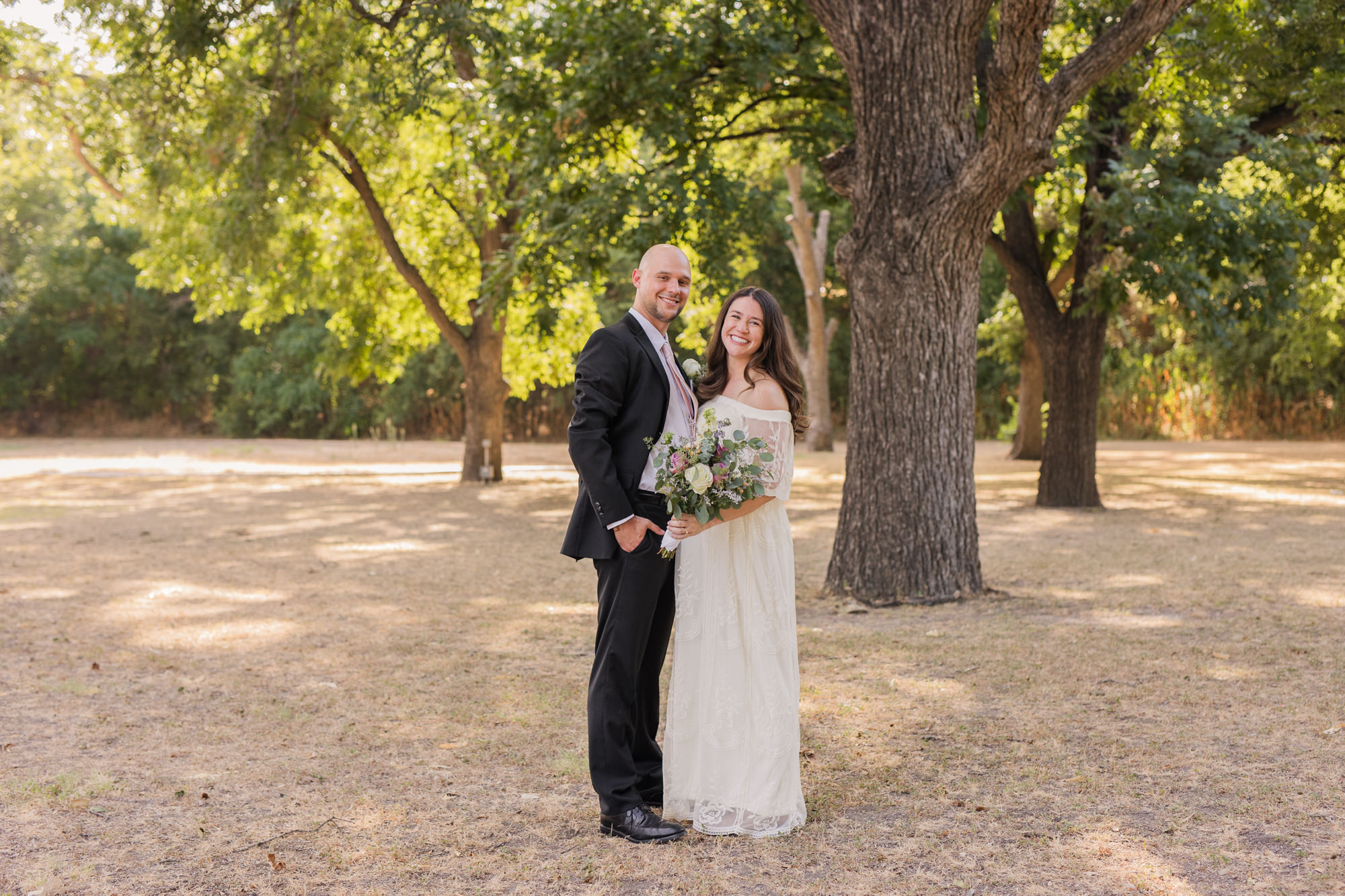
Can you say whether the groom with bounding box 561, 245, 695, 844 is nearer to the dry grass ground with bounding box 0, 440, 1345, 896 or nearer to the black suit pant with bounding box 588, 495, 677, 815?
the black suit pant with bounding box 588, 495, 677, 815

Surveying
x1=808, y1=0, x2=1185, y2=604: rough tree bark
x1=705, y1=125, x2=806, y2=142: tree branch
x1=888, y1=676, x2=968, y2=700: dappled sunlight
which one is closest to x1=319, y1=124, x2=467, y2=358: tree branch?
x1=705, y1=125, x2=806, y2=142: tree branch

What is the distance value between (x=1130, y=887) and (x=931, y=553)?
452cm

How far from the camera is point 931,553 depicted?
25.1ft

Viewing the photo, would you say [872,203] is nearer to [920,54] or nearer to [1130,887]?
[920,54]

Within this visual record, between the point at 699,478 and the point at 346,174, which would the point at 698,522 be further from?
the point at 346,174

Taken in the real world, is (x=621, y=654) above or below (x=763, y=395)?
below

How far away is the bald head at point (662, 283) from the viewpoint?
12.1 feet

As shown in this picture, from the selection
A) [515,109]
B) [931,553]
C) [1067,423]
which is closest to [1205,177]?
[1067,423]

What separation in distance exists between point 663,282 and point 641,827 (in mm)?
1860

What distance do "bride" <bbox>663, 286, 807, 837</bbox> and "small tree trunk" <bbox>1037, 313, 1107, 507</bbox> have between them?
10.2 meters

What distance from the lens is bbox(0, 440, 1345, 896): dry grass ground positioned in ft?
11.3

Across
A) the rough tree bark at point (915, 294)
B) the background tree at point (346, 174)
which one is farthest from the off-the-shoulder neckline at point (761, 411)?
the background tree at point (346, 174)

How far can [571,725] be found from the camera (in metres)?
5.00

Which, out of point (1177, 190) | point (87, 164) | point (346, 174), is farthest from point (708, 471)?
point (87, 164)
